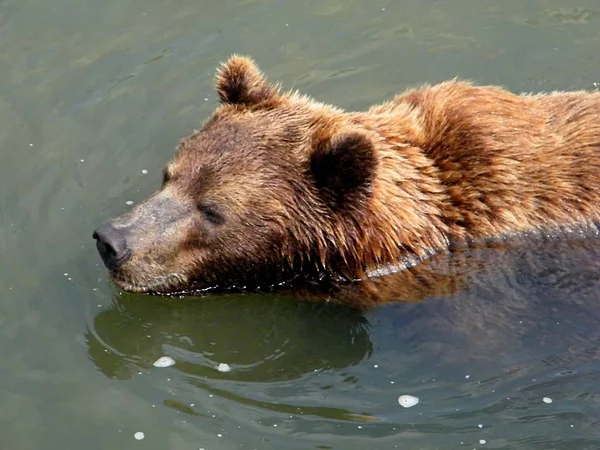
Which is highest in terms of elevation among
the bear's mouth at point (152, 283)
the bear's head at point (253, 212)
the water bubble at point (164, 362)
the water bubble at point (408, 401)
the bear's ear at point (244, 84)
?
the bear's ear at point (244, 84)

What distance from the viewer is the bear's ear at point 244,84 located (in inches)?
285

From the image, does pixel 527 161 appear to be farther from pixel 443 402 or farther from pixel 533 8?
pixel 533 8

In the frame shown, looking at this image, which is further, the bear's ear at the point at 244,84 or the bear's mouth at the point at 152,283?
the bear's ear at the point at 244,84

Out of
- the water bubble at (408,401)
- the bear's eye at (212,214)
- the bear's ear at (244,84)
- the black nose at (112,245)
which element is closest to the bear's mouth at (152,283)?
the black nose at (112,245)

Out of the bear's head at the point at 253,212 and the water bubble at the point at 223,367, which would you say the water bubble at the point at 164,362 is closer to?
the water bubble at the point at 223,367

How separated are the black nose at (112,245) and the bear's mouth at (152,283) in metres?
0.15

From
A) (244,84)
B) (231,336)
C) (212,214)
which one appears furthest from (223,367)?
(244,84)

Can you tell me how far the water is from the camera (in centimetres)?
629

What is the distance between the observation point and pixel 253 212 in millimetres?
6922

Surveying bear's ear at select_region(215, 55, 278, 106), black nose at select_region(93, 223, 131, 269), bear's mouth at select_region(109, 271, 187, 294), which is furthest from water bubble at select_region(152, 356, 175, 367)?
bear's ear at select_region(215, 55, 278, 106)

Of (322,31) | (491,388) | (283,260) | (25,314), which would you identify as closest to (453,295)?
(491,388)

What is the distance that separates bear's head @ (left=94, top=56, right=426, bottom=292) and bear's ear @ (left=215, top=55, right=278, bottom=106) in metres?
0.18

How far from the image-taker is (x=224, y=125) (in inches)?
280

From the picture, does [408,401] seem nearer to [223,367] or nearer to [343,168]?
[223,367]
